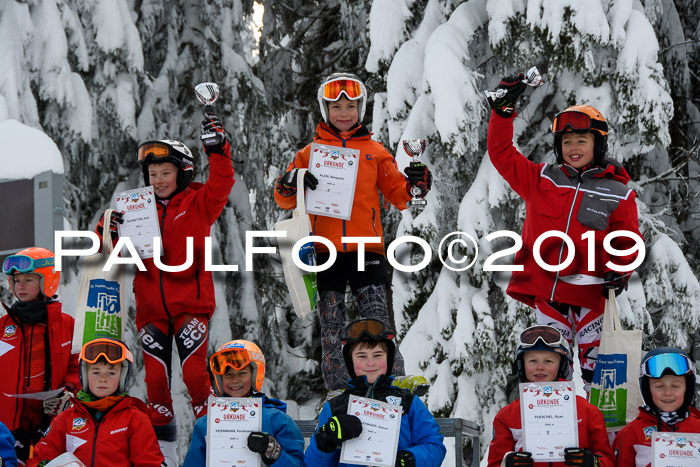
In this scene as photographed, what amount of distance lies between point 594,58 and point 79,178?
5718mm

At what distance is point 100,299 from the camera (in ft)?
19.1

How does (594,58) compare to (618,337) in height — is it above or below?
above

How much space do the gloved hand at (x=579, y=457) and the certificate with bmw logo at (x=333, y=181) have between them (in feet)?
6.88

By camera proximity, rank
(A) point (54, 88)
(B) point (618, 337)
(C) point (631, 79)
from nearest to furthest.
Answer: (B) point (618, 337)
(C) point (631, 79)
(A) point (54, 88)

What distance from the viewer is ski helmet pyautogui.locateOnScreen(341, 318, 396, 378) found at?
5.07 metres

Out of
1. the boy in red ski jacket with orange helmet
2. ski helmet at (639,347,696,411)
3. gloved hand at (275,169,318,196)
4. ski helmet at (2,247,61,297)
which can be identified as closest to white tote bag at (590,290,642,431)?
ski helmet at (639,347,696,411)

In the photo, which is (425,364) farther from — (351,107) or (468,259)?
(351,107)

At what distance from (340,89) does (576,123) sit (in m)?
1.48

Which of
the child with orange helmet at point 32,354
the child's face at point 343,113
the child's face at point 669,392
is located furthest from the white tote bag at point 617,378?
the child with orange helmet at point 32,354

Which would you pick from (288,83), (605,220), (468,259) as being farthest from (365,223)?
(288,83)

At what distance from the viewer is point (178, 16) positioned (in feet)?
41.2

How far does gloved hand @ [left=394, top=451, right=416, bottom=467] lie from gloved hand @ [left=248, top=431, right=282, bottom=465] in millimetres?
604

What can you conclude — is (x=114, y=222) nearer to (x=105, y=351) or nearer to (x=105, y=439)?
(x=105, y=351)

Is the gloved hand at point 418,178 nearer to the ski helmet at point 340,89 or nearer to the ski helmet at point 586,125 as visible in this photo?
the ski helmet at point 340,89
